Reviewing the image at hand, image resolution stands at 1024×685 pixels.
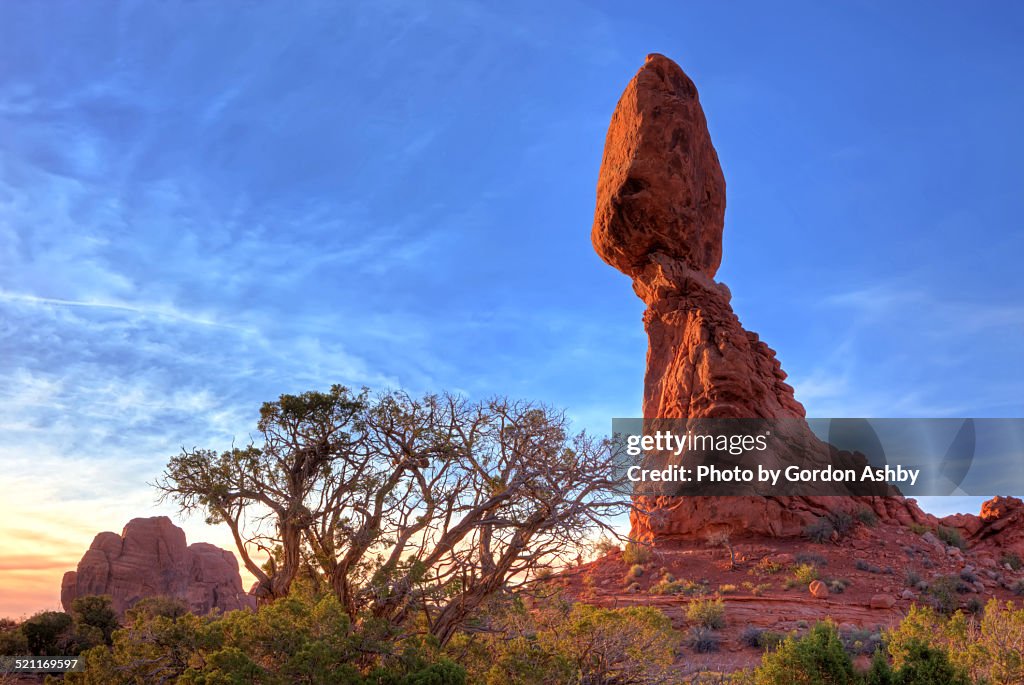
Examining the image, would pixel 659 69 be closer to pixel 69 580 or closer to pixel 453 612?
pixel 453 612

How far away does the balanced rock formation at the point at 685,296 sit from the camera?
26672mm

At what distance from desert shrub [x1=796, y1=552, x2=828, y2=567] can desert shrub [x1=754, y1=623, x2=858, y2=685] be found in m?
14.5

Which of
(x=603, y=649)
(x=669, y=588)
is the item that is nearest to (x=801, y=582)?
(x=669, y=588)

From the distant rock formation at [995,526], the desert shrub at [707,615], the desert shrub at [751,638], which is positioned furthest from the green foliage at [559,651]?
the distant rock formation at [995,526]

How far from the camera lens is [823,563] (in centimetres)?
2284

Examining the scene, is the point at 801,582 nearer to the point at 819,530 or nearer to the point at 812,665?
the point at 819,530

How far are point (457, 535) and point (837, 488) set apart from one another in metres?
21.1

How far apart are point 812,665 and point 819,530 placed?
1732cm

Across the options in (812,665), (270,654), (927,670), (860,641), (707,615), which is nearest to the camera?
(270,654)

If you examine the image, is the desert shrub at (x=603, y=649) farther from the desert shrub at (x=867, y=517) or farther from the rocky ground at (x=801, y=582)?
the desert shrub at (x=867, y=517)

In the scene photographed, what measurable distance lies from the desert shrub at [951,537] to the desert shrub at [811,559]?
6207mm

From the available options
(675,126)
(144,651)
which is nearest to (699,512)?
(675,126)

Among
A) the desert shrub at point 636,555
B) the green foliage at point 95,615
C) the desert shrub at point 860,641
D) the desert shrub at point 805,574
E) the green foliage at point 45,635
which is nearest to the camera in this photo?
the desert shrub at point 860,641

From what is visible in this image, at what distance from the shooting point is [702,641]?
16.2m
